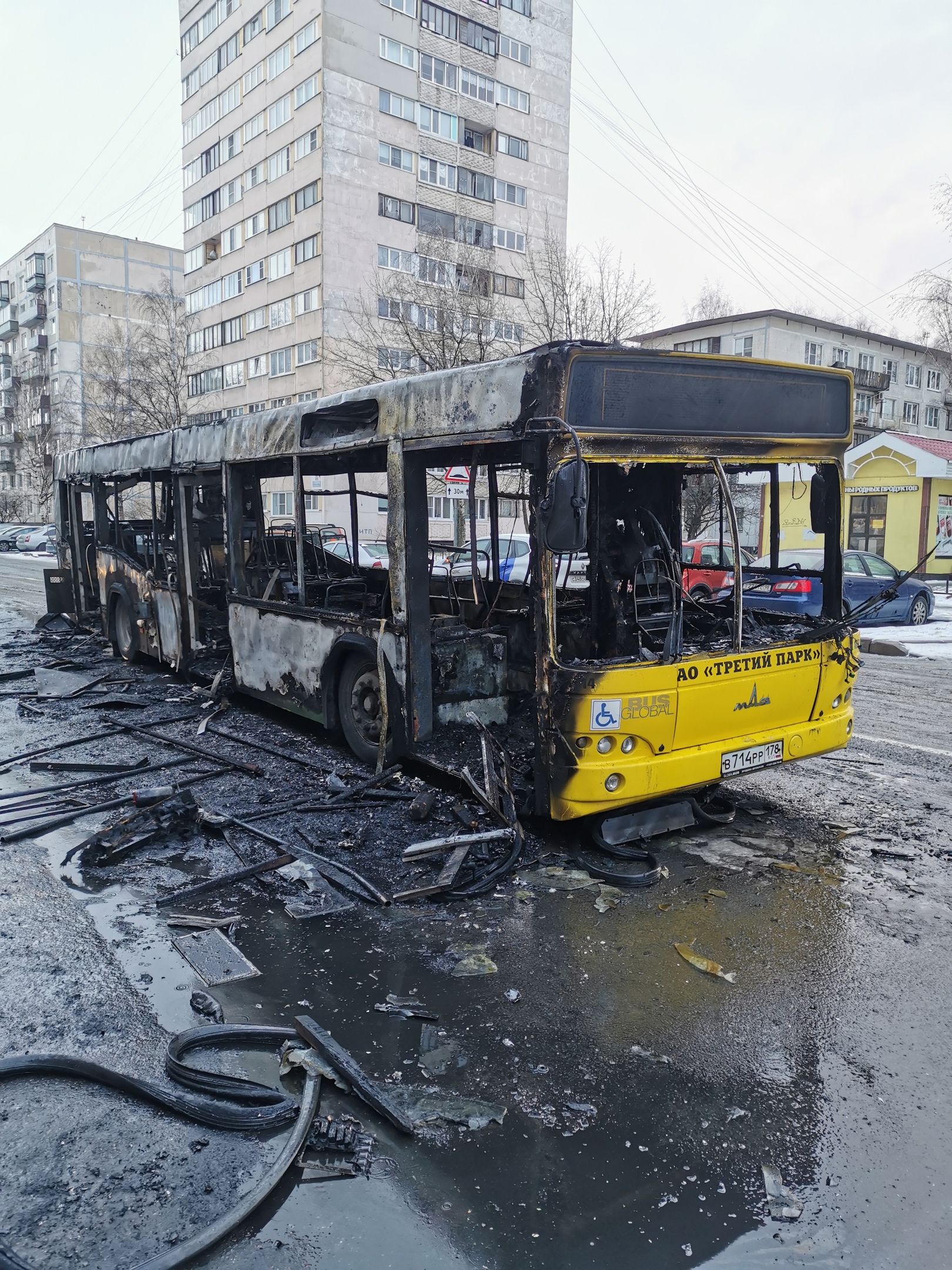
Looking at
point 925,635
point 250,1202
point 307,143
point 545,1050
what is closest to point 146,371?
point 307,143

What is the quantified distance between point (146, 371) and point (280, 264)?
928cm

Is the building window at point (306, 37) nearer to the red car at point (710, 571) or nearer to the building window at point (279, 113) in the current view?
the building window at point (279, 113)

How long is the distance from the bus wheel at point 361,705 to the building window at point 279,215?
42.8 meters

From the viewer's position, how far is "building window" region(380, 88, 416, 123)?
4212 cm

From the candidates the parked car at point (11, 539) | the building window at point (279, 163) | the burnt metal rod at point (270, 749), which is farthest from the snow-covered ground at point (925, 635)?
the parked car at point (11, 539)

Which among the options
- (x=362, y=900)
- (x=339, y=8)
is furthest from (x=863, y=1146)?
(x=339, y=8)

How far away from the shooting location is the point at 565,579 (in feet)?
21.8

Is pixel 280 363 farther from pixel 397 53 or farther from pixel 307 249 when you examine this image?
pixel 397 53

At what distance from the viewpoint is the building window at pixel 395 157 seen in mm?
42250

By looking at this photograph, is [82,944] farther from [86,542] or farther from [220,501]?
[86,542]

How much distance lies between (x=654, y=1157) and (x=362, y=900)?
7.87 feet

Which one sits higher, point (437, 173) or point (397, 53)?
point (397, 53)

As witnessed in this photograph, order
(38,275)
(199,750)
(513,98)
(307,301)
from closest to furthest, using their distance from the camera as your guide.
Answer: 1. (199,750)
2. (307,301)
3. (513,98)
4. (38,275)

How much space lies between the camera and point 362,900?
5.01 metres
